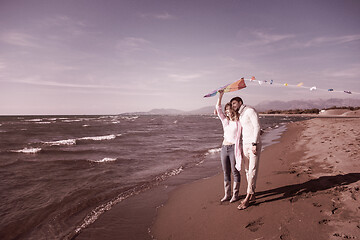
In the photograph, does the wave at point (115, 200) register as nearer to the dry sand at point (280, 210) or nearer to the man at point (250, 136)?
the dry sand at point (280, 210)

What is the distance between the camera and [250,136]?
3.85m

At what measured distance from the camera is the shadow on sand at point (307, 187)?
4.30 meters

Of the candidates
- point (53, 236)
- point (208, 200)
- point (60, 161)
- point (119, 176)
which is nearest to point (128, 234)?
point (53, 236)

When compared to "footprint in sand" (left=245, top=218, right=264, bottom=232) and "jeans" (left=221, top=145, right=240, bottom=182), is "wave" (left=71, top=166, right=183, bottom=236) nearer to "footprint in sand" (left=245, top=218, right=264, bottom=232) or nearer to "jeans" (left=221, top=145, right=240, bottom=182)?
"jeans" (left=221, top=145, right=240, bottom=182)

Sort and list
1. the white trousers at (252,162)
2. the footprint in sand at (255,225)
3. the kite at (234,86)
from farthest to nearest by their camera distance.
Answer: the kite at (234,86)
the white trousers at (252,162)
the footprint in sand at (255,225)

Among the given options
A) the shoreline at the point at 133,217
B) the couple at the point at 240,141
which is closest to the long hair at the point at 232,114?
the couple at the point at 240,141

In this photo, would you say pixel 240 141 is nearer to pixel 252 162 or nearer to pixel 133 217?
pixel 252 162

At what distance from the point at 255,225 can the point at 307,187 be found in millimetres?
2074

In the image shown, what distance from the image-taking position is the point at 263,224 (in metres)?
3.34

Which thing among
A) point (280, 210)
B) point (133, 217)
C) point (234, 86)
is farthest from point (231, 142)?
point (133, 217)

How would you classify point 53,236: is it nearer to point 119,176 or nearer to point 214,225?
point 214,225

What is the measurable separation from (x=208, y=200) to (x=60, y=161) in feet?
30.5

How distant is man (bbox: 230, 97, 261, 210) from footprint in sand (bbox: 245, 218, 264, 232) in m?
0.47

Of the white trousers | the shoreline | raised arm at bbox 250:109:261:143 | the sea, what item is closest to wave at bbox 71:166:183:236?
the sea
